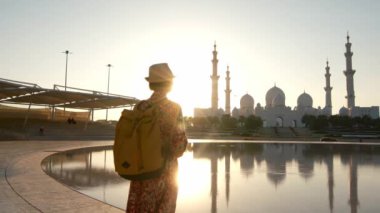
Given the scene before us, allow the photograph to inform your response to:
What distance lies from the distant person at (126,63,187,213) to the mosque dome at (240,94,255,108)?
329ft

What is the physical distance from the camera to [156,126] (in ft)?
9.45

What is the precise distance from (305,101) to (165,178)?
97.4 m

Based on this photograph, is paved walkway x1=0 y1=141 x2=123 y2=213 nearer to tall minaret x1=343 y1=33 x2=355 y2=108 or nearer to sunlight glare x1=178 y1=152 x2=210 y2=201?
sunlight glare x1=178 y1=152 x2=210 y2=201

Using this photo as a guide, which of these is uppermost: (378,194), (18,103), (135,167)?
(18,103)

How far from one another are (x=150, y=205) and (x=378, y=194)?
7527 mm

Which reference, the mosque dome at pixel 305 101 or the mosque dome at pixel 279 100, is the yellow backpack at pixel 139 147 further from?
the mosque dome at pixel 305 101

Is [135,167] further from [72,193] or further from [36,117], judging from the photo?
[36,117]

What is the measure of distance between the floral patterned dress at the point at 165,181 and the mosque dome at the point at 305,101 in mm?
96215

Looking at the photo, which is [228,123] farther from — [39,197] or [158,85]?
[158,85]

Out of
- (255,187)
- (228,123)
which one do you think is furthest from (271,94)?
(255,187)

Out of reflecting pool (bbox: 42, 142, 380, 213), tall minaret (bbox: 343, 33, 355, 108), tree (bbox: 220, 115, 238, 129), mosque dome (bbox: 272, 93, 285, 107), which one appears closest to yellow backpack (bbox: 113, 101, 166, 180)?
reflecting pool (bbox: 42, 142, 380, 213)

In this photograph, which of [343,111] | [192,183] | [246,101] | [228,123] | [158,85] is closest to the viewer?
[158,85]

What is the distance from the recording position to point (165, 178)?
10.1 ft

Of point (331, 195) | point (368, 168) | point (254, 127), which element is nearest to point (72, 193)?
point (331, 195)
